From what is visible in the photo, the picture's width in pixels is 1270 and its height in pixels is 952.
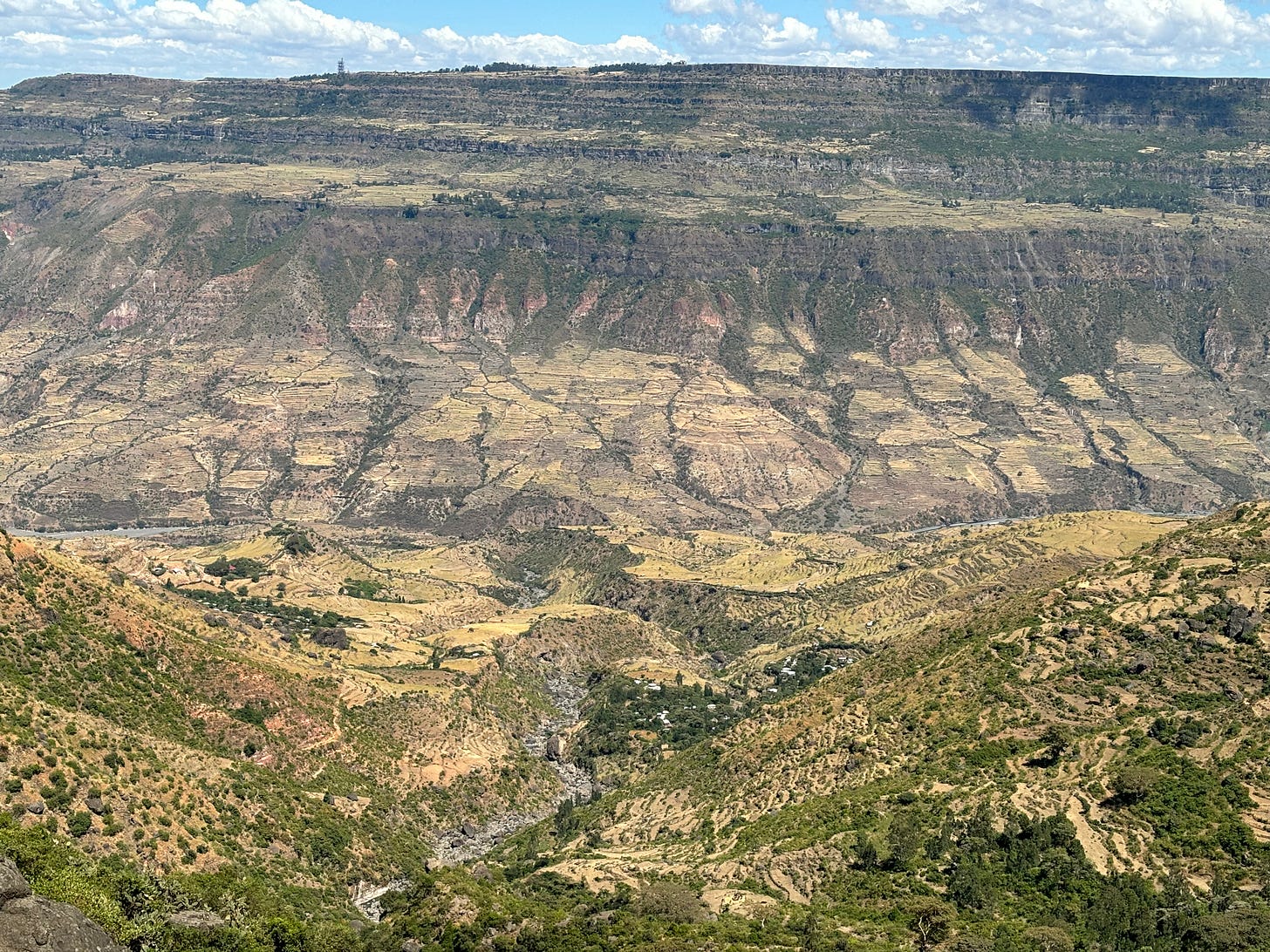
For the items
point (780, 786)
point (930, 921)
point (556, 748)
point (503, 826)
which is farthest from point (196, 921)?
point (556, 748)

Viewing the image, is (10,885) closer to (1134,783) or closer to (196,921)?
(196,921)

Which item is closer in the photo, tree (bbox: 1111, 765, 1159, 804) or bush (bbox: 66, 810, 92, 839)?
bush (bbox: 66, 810, 92, 839)

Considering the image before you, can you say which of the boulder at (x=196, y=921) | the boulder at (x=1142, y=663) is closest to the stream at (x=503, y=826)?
the boulder at (x=196, y=921)

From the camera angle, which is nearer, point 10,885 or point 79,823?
point 10,885

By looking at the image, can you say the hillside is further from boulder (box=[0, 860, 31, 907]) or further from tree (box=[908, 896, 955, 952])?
boulder (box=[0, 860, 31, 907])

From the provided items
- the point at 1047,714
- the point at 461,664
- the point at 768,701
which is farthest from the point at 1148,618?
the point at 461,664

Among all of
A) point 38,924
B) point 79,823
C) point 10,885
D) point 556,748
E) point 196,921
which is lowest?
point 556,748

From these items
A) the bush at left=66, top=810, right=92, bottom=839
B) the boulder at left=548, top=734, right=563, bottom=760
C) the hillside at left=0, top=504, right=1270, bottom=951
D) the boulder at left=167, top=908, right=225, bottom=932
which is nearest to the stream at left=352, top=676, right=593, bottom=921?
the boulder at left=548, top=734, right=563, bottom=760
